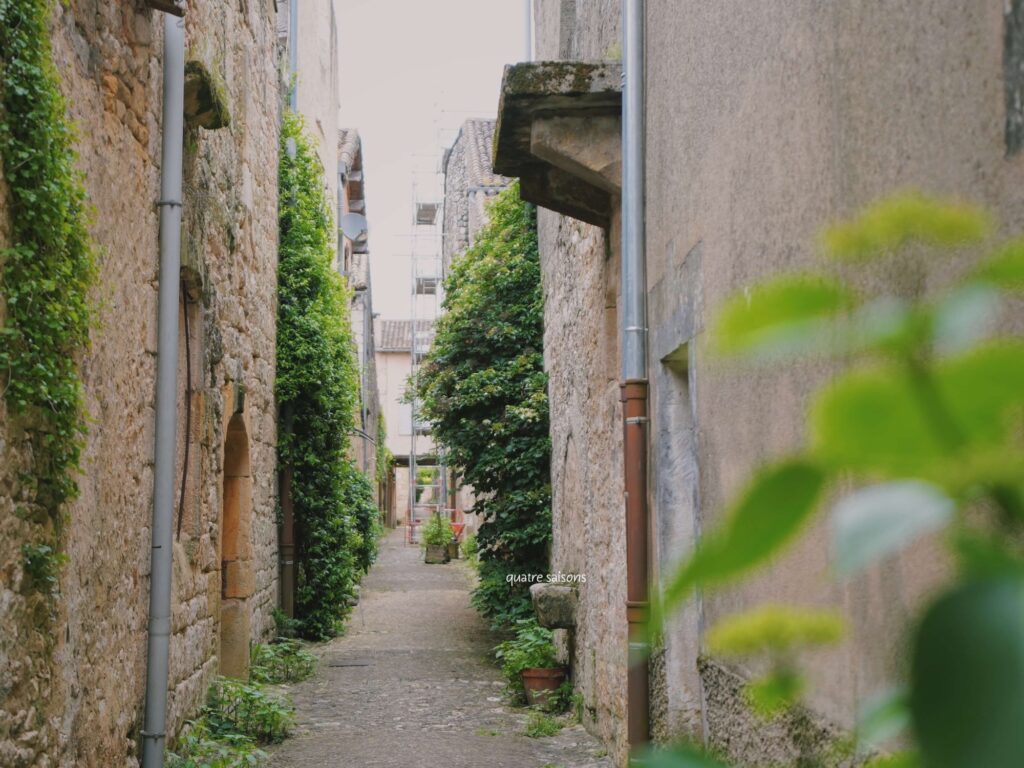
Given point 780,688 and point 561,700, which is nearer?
point 780,688

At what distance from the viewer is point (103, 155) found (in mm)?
4504

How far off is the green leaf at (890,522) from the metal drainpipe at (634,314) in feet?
15.8

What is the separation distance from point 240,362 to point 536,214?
387 centimetres

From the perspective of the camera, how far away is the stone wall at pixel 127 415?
146 inches

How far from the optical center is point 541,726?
7.45 meters

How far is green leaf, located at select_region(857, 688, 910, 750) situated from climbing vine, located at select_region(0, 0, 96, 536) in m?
3.36

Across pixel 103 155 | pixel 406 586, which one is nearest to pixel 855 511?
pixel 103 155

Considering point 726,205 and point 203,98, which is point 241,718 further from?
point 726,205

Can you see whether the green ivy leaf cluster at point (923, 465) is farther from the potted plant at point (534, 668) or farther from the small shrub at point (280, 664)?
the small shrub at point (280, 664)

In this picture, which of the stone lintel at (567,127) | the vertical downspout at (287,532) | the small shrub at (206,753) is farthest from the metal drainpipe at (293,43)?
the small shrub at (206,753)

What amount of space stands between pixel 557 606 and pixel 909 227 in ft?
25.3

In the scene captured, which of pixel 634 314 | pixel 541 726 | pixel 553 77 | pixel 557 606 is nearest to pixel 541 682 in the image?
pixel 557 606

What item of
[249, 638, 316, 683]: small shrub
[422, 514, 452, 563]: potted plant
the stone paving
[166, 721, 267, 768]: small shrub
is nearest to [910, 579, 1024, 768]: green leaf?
[166, 721, 267, 768]: small shrub

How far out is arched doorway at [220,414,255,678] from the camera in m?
8.41
